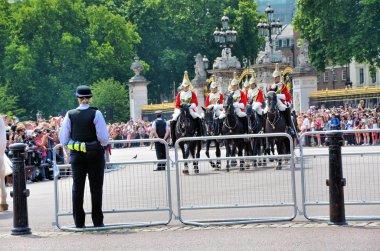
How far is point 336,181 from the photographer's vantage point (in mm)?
14953

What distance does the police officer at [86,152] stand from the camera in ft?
51.5

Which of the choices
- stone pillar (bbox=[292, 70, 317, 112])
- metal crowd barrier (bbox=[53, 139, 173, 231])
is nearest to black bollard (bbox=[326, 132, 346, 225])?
metal crowd barrier (bbox=[53, 139, 173, 231])

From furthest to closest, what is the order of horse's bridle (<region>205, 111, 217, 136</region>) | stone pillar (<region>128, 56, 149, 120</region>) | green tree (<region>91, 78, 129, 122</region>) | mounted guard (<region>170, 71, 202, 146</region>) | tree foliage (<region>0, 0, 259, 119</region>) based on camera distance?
1. tree foliage (<region>0, 0, 259, 119</region>)
2. green tree (<region>91, 78, 129, 122</region>)
3. stone pillar (<region>128, 56, 149, 120</region>)
4. horse's bridle (<region>205, 111, 217, 136</region>)
5. mounted guard (<region>170, 71, 202, 146</region>)

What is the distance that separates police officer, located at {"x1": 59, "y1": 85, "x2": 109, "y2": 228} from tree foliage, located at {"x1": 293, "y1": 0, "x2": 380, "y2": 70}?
2268 inches

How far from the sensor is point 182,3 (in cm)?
10025

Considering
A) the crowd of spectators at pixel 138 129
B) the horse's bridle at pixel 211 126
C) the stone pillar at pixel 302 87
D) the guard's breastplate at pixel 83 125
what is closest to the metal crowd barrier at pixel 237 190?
the guard's breastplate at pixel 83 125

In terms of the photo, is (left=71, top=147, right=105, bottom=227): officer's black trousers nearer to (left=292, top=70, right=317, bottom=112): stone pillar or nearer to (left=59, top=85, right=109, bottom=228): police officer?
(left=59, top=85, right=109, bottom=228): police officer

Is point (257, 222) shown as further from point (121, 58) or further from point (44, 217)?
point (121, 58)

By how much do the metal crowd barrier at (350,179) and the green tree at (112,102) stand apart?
59.0m

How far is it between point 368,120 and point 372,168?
31.5 metres

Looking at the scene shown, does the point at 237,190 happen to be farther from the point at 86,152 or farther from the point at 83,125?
the point at 83,125

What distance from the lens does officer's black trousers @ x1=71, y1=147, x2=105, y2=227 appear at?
15711mm

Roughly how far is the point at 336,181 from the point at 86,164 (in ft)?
11.1

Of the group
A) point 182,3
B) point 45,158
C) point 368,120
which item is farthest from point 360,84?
point 45,158
